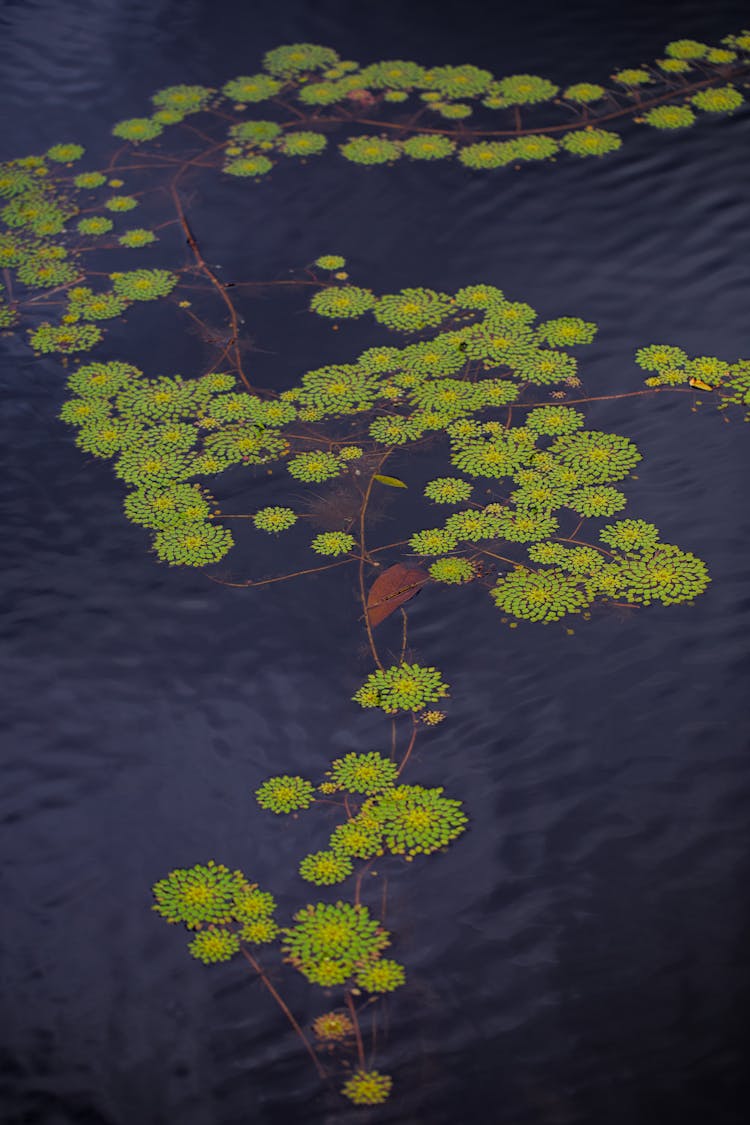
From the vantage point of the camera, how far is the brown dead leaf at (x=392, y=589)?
1826 mm

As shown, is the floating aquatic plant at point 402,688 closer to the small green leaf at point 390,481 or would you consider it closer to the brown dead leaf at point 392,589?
the brown dead leaf at point 392,589

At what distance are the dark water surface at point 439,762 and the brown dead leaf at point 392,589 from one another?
0.12ft

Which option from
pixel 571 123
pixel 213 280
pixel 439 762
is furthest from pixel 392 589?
pixel 571 123

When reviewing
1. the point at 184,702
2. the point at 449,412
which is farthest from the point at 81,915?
the point at 449,412

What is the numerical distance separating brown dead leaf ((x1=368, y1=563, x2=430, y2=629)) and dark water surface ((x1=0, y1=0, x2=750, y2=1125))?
0.12 feet

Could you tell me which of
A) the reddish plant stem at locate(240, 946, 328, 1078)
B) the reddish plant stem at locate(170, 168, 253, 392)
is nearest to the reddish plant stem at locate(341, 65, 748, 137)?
the reddish plant stem at locate(170, 168, 253, 392)

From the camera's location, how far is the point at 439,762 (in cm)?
162

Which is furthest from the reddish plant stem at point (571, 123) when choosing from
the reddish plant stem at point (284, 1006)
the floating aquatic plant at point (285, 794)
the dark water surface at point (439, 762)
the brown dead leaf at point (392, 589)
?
the reddish plant stem at point (284, 1006)

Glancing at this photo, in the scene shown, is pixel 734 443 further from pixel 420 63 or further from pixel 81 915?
pixel 420 63

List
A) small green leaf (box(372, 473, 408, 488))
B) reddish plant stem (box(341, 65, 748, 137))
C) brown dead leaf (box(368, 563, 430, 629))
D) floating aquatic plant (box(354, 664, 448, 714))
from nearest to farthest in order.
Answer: floating aquatic plant (box(354, 664, 448, 714)), brown dead leaf (box(368, 563, 430, 629)), small green leaf (box(372, 473, 408, 488)), reddish plant stem (box(341, 65, 748, 137))

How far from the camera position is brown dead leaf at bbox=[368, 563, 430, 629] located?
1826 mm

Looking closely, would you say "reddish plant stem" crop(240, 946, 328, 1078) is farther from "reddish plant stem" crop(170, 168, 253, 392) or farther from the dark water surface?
"reddish plant stem" crop(170, 168, 253, 392)

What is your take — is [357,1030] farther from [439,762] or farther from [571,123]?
[571,123]

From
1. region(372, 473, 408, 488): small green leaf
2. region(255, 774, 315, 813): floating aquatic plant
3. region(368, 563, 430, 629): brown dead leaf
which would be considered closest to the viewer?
region(255, 774, 315, 813): floating aquatic plant
